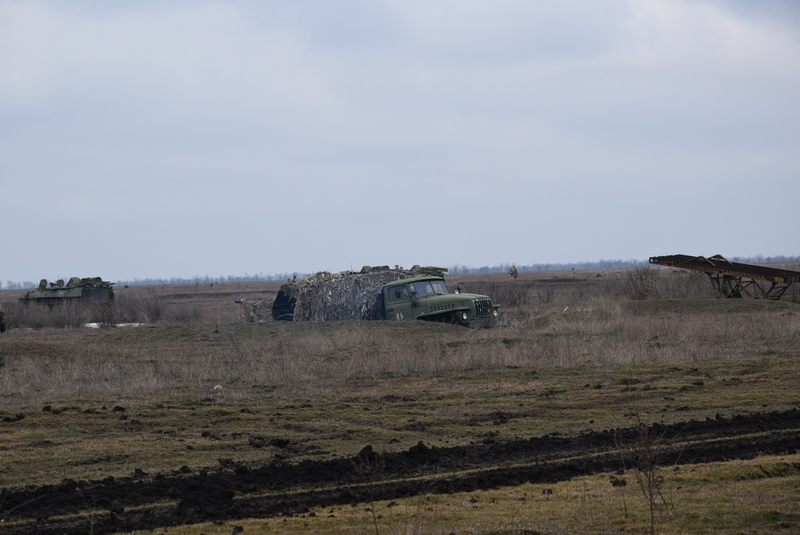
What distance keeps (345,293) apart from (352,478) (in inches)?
880

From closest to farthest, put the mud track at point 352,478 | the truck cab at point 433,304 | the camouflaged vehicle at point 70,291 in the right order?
the mud track at point 352,478
the truck cab at point 433,304
the camouflaged vehicle at point 70,291

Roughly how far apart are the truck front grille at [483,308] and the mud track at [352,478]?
16392 mm

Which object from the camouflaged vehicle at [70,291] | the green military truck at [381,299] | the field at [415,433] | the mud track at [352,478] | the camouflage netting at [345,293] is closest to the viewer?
the field at [415,433]

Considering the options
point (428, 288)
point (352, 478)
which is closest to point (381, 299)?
point (428, 288)

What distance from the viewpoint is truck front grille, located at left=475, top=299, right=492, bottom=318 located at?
27938mm

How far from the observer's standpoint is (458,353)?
64.2 feet

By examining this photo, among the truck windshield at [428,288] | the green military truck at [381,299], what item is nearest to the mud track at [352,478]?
the green military truck at [381,299]

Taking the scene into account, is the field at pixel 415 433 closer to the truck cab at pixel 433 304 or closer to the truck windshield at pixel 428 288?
the truck cab at pixel 433 304

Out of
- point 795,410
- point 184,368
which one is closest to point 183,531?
point 795,410

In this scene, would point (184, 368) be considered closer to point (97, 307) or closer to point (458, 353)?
point (458, 353)

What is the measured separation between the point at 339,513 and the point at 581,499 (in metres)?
2.16

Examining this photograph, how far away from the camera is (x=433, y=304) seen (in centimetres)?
2830

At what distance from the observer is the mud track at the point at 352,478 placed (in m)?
7.90

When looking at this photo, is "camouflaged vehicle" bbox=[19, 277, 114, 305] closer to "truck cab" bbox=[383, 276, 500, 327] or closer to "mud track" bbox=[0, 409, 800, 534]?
"truck cab" bbox=[383, 276, 500, 327]
